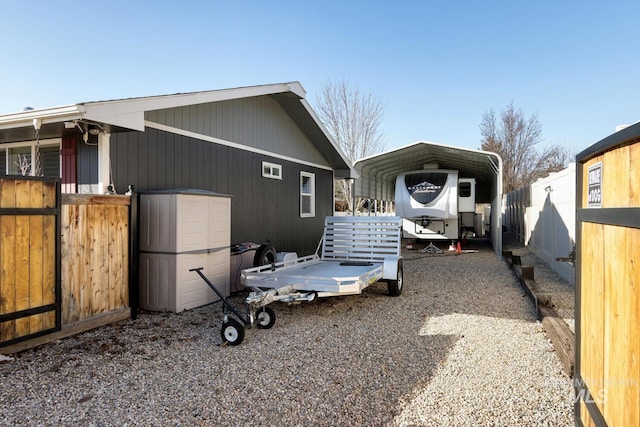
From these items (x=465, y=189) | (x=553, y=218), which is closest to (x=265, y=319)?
(x=553, y=218)

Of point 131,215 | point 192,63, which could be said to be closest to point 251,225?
point 131,215

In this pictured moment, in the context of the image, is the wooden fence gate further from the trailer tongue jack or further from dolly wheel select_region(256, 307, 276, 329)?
dolly wheel select_region(256, 307, 276, 329)

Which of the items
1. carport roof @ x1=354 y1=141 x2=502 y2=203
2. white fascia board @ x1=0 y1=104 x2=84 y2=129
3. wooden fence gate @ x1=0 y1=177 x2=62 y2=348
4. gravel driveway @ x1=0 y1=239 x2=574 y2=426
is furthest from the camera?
carport roof @ x1=354 y1=141 x2=502 y2=203

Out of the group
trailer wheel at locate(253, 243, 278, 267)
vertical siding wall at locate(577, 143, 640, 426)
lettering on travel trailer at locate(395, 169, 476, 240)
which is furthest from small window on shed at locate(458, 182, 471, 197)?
vertical siding wall at locate(577, 143, 640, 426)

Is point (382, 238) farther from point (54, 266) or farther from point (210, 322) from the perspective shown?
point (54, 266)

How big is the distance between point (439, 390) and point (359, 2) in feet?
49.3

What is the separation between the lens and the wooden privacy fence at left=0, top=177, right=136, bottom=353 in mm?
4156

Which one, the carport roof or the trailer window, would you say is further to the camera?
the trailer window

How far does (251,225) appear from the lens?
31.0 feet

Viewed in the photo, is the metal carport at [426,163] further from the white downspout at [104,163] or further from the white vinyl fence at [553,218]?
the white downspout at [104,163]

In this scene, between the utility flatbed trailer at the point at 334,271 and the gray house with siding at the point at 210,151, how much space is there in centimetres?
217

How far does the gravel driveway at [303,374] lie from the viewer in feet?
10.1

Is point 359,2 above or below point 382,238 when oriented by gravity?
above

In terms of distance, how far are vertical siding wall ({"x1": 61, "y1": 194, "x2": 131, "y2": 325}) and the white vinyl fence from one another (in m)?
7.43
